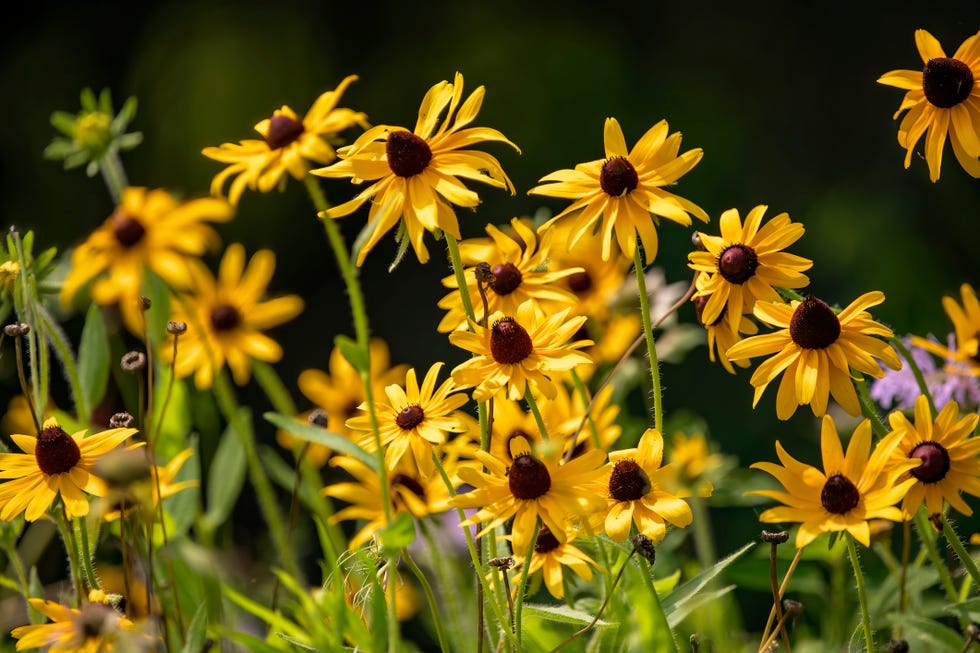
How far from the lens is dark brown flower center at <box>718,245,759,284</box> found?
74 cm

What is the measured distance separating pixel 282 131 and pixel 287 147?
0.01 meters

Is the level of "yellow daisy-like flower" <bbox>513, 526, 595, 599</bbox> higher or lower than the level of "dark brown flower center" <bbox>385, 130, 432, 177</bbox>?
lower

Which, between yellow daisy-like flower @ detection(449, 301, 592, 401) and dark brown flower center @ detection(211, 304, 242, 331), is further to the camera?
dark brown flower center @ detection(211, 304, 242, 331)

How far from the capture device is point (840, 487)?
669 millimetres

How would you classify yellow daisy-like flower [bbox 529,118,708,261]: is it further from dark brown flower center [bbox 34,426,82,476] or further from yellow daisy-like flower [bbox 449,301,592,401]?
dark brown flower center [bbox 34,426,82,476]

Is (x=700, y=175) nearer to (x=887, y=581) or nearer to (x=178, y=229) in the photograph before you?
(x=178, y=229)

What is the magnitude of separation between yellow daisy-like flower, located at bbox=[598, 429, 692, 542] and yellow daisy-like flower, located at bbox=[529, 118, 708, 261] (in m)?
0.13

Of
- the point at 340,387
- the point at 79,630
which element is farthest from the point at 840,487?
the point at 340,387

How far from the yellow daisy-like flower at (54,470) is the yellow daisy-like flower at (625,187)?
13.1 inches

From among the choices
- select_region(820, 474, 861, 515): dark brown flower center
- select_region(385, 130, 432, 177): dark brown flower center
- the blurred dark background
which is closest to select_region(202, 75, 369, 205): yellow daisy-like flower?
select_region(385, 130, 432, 177): dark brown flower center

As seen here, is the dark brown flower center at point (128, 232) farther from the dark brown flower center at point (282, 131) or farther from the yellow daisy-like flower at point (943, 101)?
the yellow daisy-like flower at point (943, 101)

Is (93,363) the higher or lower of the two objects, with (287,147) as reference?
lower

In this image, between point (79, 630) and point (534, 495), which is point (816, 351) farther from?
point (79, 630)

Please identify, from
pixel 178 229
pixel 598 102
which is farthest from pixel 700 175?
pixel 178 229
